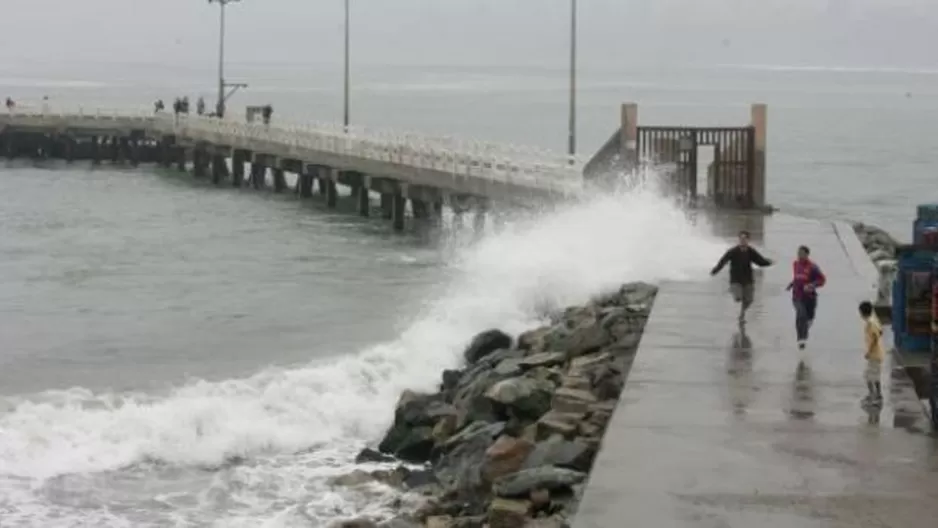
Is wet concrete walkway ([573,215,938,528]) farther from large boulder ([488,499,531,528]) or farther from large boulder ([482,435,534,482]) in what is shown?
large boulder ([482,435,534,482])

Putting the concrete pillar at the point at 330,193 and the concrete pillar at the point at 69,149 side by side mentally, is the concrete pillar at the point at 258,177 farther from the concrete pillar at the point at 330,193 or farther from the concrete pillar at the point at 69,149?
the concrete pillar at the point at 69,149

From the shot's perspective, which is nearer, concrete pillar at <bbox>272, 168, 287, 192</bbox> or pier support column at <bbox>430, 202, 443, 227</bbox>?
pier support column at <bbox>430, 202, 443, 227</bbox>

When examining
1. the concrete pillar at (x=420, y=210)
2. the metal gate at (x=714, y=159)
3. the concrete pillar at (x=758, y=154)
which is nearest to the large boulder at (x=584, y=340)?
the metal gate at (x=714, y=159)

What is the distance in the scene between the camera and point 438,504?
1283 cm

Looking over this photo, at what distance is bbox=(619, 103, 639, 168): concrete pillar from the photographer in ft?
93.5

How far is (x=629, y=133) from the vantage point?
2886 cm

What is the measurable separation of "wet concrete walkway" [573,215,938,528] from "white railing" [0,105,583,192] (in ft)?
51.7

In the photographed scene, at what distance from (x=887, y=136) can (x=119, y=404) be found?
3852 inches

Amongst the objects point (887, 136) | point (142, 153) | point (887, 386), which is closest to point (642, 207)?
point (887, 386)

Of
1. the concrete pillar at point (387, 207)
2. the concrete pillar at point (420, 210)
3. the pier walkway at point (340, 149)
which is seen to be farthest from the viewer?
the concrete pillar at point (387, 207)

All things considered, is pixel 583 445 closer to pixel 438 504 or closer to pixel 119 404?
pixel 438 504

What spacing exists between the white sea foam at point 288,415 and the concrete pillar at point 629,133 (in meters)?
2.21

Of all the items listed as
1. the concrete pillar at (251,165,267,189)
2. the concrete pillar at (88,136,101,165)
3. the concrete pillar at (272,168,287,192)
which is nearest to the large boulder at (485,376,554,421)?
the concrete pillar at (272,168,287,192)

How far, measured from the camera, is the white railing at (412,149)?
33500 mm
